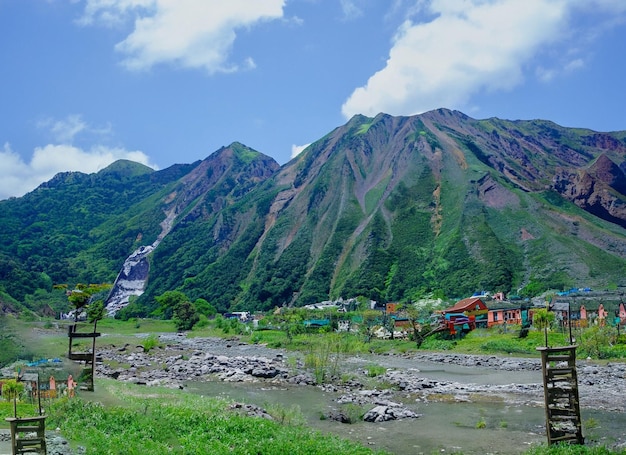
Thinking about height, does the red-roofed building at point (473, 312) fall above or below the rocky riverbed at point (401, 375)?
above

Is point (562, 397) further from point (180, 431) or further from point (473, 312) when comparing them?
point (473, 312)

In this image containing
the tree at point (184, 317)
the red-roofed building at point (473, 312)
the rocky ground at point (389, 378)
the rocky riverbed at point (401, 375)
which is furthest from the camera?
the tree at point (184, 317)

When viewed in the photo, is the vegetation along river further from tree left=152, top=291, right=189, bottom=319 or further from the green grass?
tree left=152, top=291, right=189, bottom=319

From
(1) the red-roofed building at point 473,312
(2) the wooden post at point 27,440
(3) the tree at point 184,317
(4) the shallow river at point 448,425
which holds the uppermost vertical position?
(2) the wooden post at point 27,440

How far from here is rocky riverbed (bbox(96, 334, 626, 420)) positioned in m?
31.0

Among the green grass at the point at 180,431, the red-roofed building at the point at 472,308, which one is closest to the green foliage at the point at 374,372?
the green grass at the point at 180,431

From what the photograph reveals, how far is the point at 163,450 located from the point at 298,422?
26.5ft

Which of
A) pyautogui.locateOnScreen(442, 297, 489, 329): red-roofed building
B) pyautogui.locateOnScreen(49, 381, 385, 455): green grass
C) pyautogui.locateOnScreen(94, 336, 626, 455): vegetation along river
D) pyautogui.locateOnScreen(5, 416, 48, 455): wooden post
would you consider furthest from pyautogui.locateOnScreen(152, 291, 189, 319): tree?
pyautogui.locateOnScreen(5, 416, 48, 455): wooden post

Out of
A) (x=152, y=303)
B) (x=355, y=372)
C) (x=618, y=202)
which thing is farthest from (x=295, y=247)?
(x=355, y=372)

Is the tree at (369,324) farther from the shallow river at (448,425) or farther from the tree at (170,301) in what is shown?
the tree at (170,301)

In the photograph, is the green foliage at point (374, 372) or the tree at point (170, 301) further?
the tree at point (170, 301)

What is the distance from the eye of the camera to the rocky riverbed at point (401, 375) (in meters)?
31.0

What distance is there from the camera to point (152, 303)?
7407 inches

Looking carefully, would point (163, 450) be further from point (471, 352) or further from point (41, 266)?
point (41, 266)
